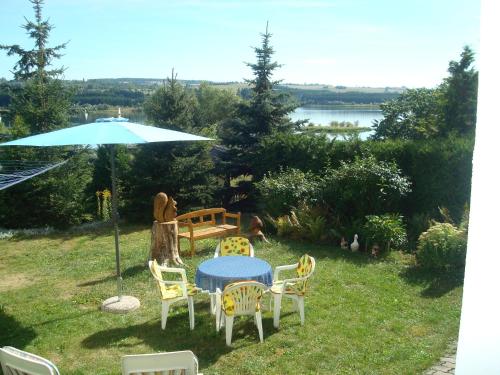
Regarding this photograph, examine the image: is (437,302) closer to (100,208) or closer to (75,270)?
(75,270)

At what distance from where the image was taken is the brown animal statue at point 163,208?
8.85 meters

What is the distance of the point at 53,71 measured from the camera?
15828 mm

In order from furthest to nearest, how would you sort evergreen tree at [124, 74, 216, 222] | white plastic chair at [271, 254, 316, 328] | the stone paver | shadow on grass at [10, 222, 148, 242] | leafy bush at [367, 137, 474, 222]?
evergreen tree at [124, 74, 216, 222] < shadow on grass at [10, 222, 148, 242] < leafy bush at [367, 137, 474, 222] < white plastic chair at [271, 254, 316, 328] < the stone paver

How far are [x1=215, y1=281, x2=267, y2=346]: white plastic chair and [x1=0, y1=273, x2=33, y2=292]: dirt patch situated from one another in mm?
4569

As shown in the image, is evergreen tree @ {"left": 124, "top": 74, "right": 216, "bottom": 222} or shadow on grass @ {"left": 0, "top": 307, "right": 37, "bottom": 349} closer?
shadow on grass @ {"left": 0, "top": 307, "right": 37, "bottom": 349}

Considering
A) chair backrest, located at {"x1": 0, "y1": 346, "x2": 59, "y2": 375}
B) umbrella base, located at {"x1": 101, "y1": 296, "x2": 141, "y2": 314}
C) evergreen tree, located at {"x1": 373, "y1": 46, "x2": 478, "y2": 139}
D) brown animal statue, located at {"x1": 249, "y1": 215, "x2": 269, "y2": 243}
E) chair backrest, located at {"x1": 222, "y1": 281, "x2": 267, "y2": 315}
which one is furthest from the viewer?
evergreen tree, located at {"x1": 373, "y1": 46, "x2": 478, "y2": 139}

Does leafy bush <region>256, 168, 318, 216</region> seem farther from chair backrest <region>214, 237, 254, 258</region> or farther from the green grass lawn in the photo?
chair backrest <region>214, 237, 254, 258</region>

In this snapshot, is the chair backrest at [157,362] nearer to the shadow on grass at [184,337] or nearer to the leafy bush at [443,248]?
the shadow on grass at [184,337]

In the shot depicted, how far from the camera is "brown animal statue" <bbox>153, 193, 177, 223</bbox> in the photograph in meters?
8.85

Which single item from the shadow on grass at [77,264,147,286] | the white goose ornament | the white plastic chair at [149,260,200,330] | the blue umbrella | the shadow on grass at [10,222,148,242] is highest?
the blue umbrella

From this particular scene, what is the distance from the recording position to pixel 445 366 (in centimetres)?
507

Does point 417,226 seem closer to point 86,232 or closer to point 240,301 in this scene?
point 240,301

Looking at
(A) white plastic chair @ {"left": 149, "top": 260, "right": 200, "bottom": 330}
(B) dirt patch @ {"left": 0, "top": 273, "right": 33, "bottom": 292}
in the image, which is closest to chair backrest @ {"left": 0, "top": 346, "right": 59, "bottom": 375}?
(A) white plastic chair @ {"left": 149, "top": 260, "right": 200, "bottom": 330}

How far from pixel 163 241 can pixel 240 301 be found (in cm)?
363
